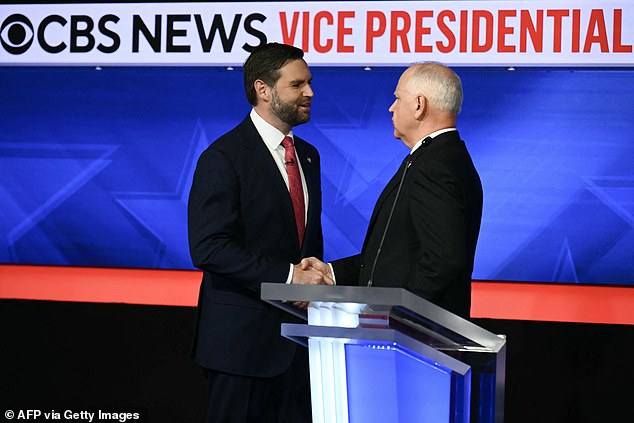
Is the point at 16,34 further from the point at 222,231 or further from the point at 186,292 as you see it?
the point at 222,231

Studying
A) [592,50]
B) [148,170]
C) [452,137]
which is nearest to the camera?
[452,137]

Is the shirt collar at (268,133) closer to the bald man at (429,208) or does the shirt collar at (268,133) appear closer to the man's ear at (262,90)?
the man's ear at (262,90)

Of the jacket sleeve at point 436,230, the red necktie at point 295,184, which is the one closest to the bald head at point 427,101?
the jacket sleeve at point 436,230

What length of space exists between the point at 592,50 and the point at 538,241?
0.80m

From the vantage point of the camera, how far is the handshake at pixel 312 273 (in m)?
3.13

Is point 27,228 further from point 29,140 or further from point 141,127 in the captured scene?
point 141,127

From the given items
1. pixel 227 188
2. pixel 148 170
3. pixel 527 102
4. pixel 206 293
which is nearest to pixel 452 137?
pixel 227 188

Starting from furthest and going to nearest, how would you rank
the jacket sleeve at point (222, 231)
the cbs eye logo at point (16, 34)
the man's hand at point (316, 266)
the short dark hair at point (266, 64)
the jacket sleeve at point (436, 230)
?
1. the cbs eye logo at point (16, 34)
2. the short dark hair at point (266, 64)
3. the man's hand at point (316, 266)
4. the jacket sleeve at point (222, 231)
5. the jacket sleeve at point (436, 230)

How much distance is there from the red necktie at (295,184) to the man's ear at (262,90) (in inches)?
A: 5.9

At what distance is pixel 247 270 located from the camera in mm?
3061

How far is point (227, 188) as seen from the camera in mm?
3158

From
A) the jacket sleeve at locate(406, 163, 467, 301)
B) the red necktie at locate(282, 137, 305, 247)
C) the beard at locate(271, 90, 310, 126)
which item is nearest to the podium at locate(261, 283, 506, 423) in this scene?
the jacket sleeve at locate(406, 163, 467, 301)

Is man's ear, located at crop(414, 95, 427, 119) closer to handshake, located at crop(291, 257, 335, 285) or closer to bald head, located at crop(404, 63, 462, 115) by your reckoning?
bald head, located at crop(404, 63, 462, 115)

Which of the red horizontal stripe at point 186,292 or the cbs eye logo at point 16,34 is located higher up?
the cbs eye logo at point 16,34
